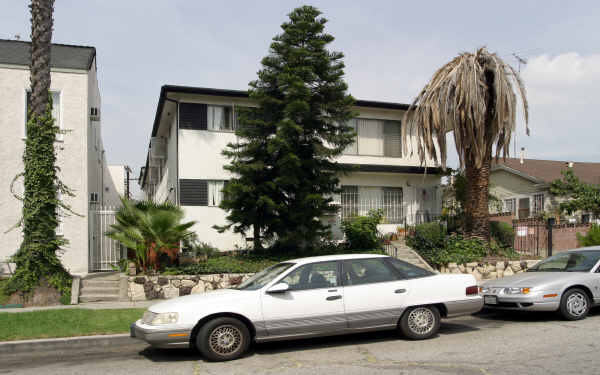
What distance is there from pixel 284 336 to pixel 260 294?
685 millimetres

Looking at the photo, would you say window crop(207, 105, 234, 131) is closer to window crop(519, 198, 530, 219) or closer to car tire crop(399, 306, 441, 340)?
car tire crop(399, 306, 441, 340)

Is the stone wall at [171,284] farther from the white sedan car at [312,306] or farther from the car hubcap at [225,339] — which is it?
the car hubcap at [225,339]

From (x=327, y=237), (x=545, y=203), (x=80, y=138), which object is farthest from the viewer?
(x=545, y=203)

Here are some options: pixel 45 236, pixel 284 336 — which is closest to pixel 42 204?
pixel 45 236

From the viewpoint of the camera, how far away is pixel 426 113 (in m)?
17.0

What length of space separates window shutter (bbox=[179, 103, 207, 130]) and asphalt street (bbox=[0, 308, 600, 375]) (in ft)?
36.0

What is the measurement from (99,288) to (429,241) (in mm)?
10542

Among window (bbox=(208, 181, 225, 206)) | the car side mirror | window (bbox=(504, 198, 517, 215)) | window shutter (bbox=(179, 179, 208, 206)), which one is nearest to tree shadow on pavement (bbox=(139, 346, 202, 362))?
the car side mirror

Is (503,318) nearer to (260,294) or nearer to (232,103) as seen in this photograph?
(260,294)

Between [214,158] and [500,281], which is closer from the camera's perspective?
[500,281]

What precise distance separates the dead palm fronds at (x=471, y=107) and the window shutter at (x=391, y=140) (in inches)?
181

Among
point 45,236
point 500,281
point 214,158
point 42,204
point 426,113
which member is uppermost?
point 426,113

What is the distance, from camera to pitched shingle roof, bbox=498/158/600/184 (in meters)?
30.7

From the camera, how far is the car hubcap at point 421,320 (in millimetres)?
8078
